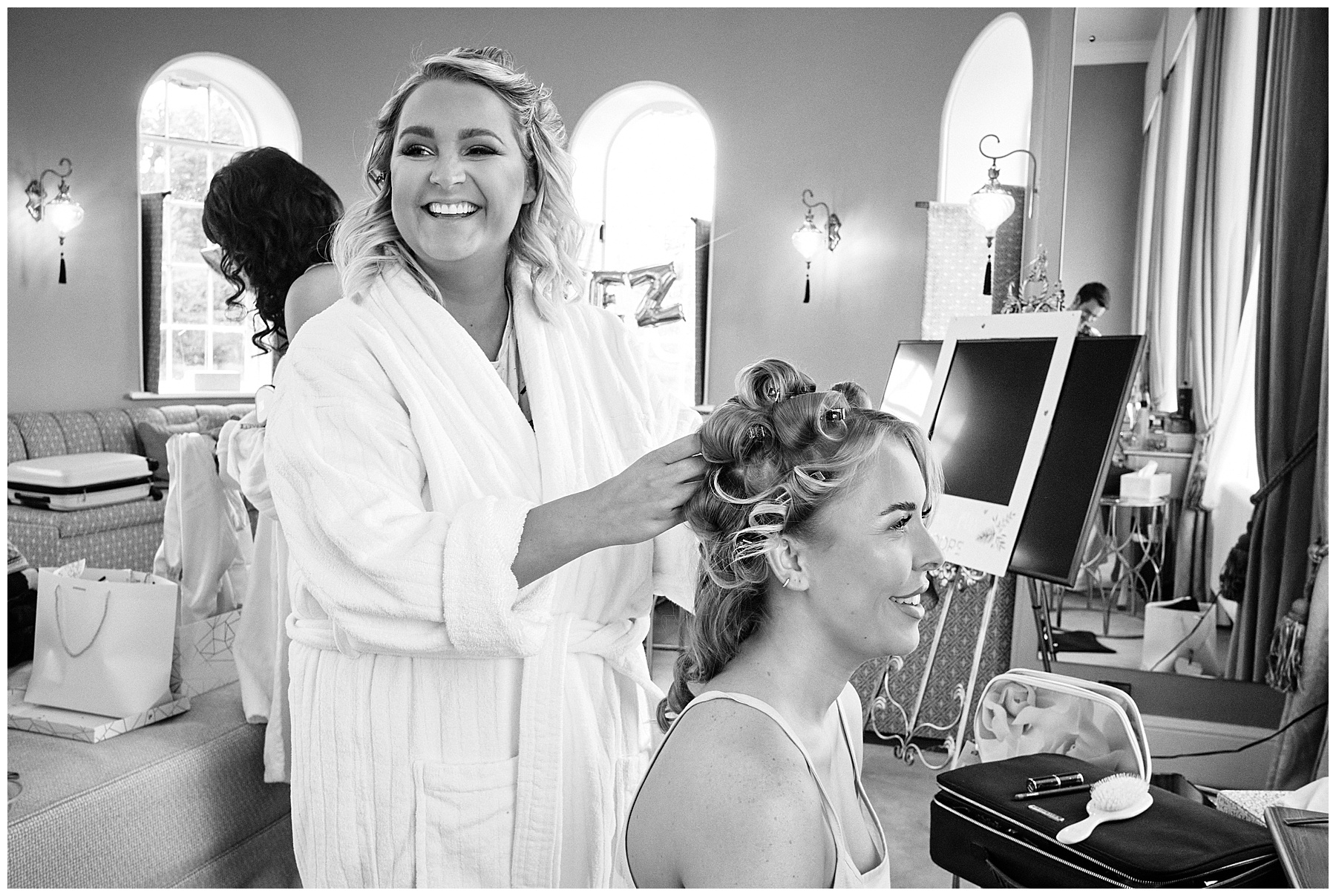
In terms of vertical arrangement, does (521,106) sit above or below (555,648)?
above

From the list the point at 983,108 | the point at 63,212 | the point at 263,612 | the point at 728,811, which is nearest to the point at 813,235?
the point at 983,108

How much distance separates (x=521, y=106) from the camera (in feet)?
4.31

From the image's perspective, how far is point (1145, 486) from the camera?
122 inches

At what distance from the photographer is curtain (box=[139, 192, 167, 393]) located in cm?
702

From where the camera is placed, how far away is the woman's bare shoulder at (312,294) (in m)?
1.71

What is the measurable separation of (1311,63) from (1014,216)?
1760 mm

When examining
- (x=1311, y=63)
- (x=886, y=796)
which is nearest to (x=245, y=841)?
(x=886, y=796)

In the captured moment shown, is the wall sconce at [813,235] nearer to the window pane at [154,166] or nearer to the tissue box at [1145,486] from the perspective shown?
the tissue box at [1145,486]

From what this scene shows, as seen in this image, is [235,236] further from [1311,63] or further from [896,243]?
[896,243]

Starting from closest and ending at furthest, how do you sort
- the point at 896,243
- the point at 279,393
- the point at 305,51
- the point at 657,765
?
the point at 657,765, the point at 279,393, the point at 896,243, the point at 305,51

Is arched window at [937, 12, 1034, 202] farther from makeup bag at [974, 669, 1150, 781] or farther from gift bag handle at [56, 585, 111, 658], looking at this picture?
gift bag handle at [56, 585, 111, 658]

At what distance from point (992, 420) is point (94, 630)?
1.96 metres

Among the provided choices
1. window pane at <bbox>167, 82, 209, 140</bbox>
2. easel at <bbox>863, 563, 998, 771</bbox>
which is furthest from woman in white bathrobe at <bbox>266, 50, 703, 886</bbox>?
window pane at <bbox>167, 82, 209, 140</bbox>

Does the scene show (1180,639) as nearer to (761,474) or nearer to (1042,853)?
(1042,853)
